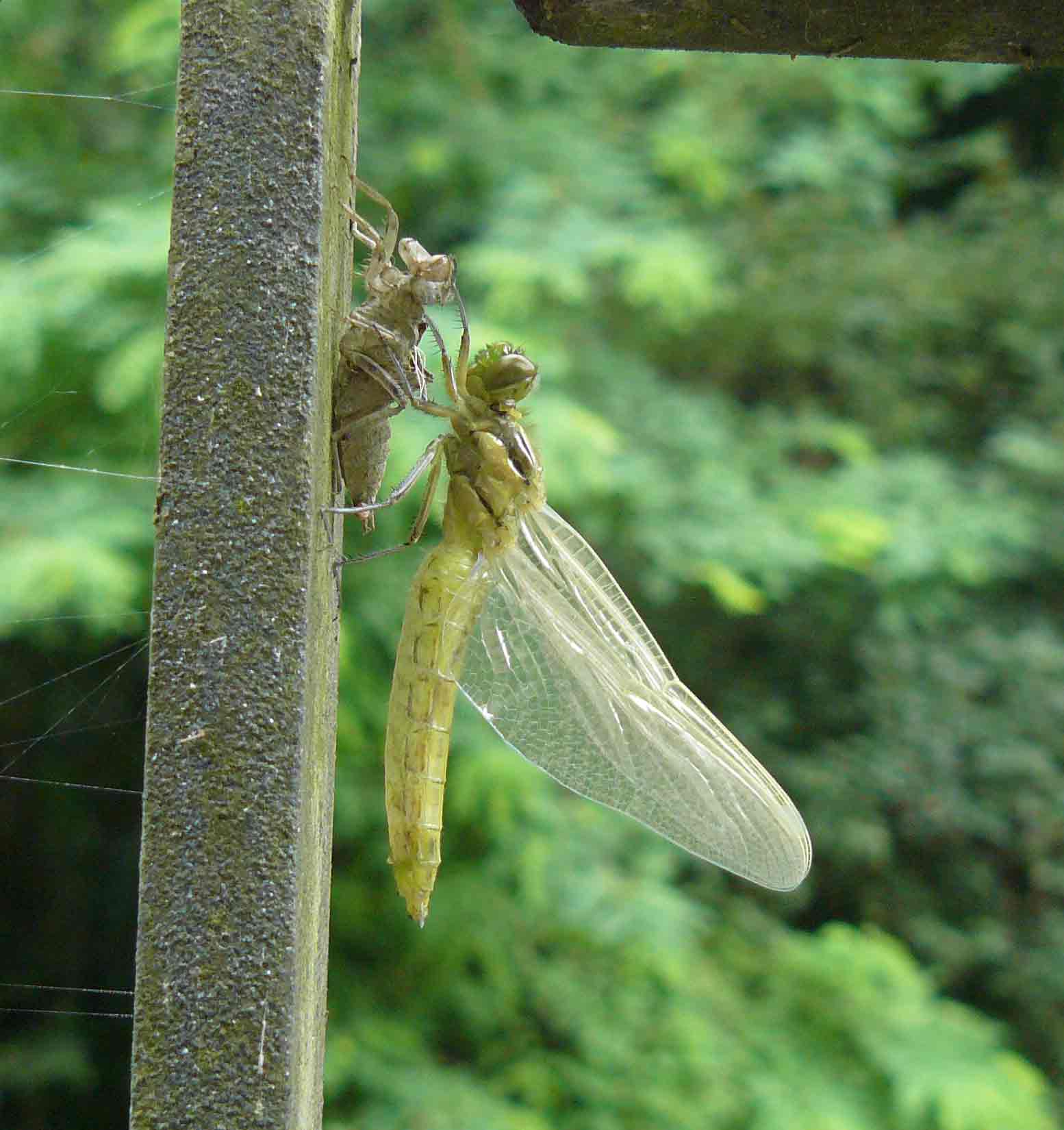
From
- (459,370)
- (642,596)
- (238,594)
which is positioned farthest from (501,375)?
(642,596)

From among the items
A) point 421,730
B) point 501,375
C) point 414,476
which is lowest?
point 421,730

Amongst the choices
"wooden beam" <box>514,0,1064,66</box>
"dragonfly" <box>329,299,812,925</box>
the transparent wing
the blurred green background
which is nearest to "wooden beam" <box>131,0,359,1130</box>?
"wooden beam" <box>514,0,1064,66</box>

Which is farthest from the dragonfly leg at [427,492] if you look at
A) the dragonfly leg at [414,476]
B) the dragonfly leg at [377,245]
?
the dragonfly leg at [377,245]

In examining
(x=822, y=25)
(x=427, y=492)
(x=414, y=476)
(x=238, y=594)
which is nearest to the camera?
(x=238, y=594)

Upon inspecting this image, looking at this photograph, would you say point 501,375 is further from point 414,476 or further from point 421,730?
point 421,730

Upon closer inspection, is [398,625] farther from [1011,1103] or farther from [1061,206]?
[1061,206]

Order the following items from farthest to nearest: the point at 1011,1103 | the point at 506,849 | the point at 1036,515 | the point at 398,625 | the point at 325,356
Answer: the point at 1036,515
the point at 1011,1103
the point at 506,849
the point at 398,625
the point at 325,356

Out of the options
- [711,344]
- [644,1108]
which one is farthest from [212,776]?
[711,344]
